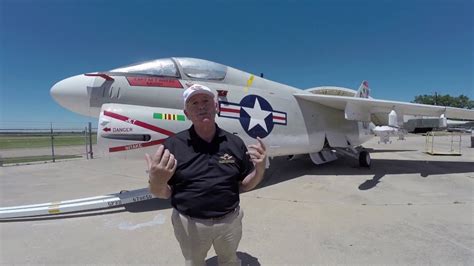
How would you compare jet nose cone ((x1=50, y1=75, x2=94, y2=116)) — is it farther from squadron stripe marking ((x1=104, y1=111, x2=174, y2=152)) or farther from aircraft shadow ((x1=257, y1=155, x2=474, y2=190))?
aircraft shadow ((x1=257, y1=155, x2=474, y2=190))

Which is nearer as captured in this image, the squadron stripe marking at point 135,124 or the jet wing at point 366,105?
the squadron stripe marking at point 135,124

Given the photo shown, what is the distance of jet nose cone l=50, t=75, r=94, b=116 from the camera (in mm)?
4988

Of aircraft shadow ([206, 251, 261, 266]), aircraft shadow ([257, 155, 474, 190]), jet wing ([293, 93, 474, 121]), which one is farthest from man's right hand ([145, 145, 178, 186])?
jet wing ([293, 93, 474, 121])

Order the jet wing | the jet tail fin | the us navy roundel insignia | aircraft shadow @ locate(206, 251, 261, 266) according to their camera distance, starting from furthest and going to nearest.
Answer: the jet tail fin → the jet wing → the us navy roundel insignia → aircraft shadow @ locate(206, 251, 261, 266)

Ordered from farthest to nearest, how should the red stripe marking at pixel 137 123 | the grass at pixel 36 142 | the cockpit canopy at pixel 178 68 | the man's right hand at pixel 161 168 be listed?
the grass at pixel 36 142
the cockpit canopy at pixel 178 68
the red stripe marking at pixel 137 123
the man's right hand at pixel 161 168

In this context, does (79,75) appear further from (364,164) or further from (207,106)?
(364,164)

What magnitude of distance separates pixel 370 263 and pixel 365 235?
0.80 meters

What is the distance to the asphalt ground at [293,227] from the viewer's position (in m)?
3.13

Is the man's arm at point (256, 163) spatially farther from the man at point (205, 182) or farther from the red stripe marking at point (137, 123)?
the red stripe marking at point (137, 123)

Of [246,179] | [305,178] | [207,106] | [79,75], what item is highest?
[79,75]

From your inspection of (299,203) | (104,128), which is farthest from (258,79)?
(104,128)

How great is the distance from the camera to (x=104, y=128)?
4742 millimetres

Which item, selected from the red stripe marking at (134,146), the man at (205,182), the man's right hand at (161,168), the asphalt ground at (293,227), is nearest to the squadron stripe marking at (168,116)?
the red stripe marking at (134,146)

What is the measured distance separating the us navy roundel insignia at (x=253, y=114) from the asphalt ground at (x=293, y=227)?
1.51 meters
